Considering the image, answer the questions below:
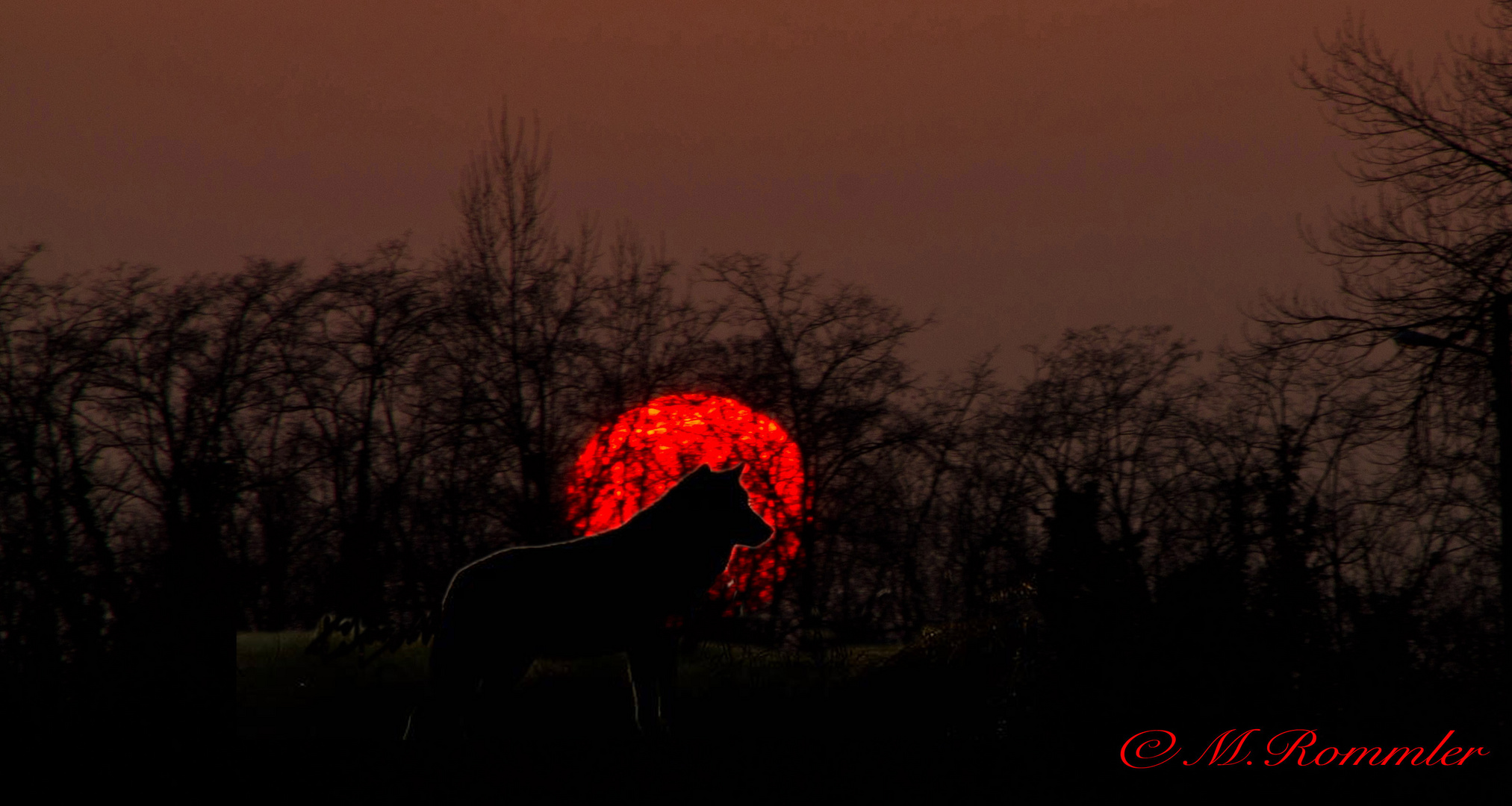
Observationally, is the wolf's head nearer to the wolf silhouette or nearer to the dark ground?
the wolf silhouette

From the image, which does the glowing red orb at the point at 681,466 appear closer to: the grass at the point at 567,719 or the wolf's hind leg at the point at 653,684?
the grass at the point at 567,719

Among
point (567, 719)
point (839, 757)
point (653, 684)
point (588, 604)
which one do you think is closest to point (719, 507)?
point (588, 604)

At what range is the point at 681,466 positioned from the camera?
21.5 metres

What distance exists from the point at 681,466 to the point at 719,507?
8.33 meters

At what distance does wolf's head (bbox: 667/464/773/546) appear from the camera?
13.1 meters

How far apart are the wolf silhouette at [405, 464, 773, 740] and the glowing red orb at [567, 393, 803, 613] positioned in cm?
767

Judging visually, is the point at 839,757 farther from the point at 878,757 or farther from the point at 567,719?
the point at 567,719

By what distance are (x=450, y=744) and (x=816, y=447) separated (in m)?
18.9

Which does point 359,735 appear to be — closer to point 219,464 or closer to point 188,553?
point 188,553

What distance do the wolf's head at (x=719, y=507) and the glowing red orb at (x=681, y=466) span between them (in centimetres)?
751

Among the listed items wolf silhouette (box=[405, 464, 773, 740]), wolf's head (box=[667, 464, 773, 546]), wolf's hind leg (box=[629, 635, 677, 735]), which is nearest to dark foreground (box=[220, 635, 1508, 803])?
wolf's hind leg (box=[629, 635, 677, 735])

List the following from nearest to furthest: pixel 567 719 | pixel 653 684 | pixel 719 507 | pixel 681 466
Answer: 1. pixel 653 684
2. pixel 719 507
3. pixel 567 719
4. pixel 681 466

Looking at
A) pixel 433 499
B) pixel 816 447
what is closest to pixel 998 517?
pixel 816 447

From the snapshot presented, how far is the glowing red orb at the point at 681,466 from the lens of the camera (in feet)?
70.3
